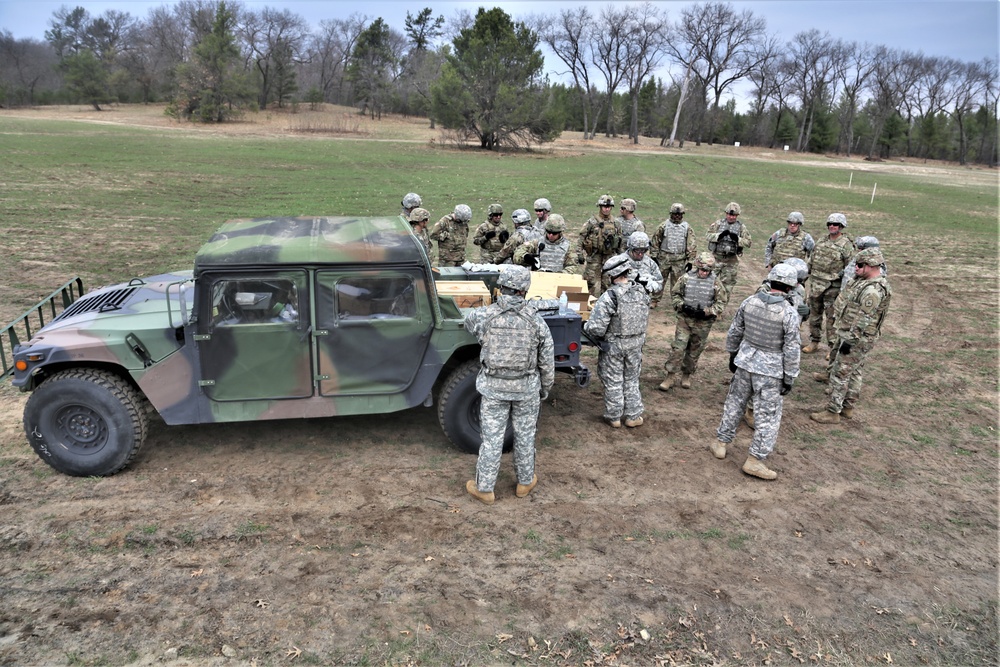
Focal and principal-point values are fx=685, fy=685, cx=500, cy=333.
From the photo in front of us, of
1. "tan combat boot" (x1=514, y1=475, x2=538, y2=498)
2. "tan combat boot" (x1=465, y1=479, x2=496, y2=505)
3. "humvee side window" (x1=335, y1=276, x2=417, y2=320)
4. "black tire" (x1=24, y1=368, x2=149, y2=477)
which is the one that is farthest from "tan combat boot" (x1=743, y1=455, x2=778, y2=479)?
"black tire" (x1=24, y1=368, x2=149, y2=477)

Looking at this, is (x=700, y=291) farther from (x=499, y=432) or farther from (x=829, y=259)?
(x=499, y=432)

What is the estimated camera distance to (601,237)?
10.0m

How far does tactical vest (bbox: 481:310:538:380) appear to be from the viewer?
509 centimetres

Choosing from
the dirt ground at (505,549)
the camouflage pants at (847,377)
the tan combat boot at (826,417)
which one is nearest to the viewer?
the dirt ground at (505,549)

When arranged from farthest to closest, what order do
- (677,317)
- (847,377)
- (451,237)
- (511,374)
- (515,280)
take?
1. (451,237)
2. (677,317)
3. (847,377)
4. (511,374)
5. (515,280)

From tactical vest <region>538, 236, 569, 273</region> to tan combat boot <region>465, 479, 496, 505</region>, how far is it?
3.81 meters

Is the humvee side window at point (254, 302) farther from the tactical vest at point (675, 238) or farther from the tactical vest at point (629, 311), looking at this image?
the tactical vest at point (675, 238)

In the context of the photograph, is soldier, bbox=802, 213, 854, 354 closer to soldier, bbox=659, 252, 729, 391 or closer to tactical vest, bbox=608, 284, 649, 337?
soldier, bbox=659, 252, 729, 391

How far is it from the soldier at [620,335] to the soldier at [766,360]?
915 mm

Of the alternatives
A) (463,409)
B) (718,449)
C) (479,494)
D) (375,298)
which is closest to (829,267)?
(718,449)

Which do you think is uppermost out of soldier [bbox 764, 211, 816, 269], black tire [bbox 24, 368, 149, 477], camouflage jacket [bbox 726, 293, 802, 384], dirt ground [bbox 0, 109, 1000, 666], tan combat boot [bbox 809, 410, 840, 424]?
soldier [bbox 764, 211, 816, 269]

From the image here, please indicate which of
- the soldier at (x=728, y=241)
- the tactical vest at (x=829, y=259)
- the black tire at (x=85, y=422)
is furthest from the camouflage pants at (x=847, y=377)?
the black tire at (x=85, y=422)

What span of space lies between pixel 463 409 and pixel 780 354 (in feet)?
9.12

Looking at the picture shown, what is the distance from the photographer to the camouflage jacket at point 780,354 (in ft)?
19.1
